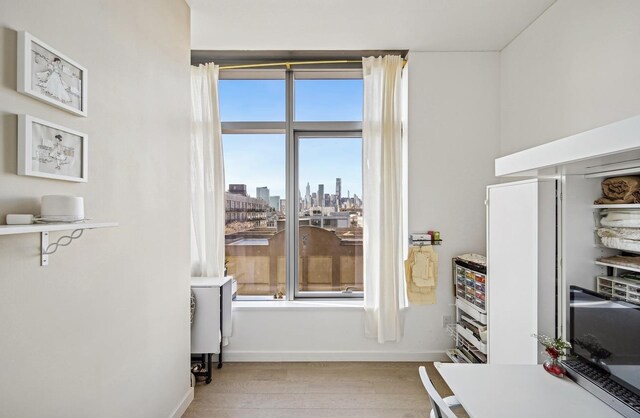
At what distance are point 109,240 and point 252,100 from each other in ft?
7.33

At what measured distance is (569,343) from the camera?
1633 mm

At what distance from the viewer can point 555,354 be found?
157 centimetres

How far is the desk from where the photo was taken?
129cm

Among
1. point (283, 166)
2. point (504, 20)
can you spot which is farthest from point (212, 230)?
point (504, 20)

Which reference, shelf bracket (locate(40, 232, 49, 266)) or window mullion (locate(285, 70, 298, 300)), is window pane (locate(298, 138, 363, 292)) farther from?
shelf bracket (locate(40, 232, 49, 266))

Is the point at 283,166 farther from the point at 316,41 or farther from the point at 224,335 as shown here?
the point at 224,335

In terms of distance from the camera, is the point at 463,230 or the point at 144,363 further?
the point at 463,230

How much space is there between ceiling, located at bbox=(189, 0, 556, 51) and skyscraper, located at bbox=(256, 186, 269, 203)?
1310 mm

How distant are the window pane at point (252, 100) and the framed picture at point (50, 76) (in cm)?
203

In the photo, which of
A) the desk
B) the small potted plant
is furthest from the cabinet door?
the desk

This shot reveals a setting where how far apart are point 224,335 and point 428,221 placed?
2.11 metres

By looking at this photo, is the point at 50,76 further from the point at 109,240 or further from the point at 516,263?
the point at 516,263

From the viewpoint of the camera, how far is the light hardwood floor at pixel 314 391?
Result: 2350 millimetres

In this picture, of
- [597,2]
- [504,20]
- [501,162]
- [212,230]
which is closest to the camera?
[501,162]
